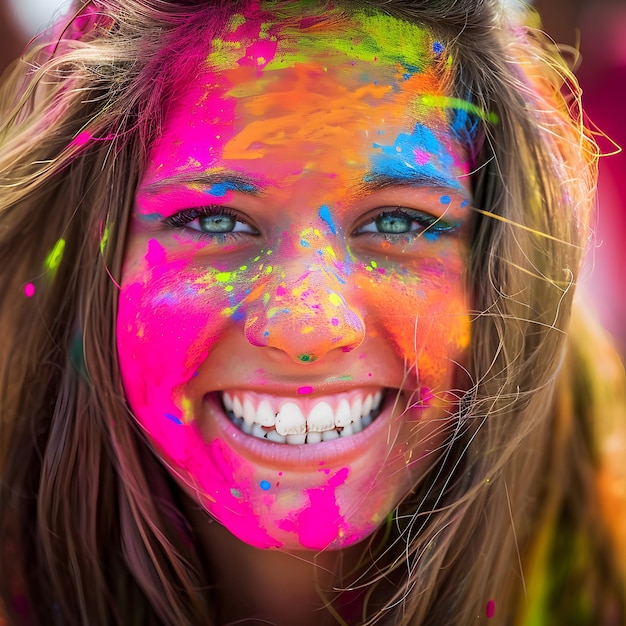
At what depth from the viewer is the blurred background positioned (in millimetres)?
942

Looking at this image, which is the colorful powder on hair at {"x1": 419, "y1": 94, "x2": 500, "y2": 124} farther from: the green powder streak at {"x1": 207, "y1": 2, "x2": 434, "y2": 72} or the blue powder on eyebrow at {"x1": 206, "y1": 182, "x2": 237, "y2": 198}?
the blue powder on eyebrow at {"x1": 206, "y1": 182, "x2": 237, "y2": 198}

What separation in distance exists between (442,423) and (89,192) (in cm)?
55

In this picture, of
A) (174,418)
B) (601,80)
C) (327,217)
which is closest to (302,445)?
(174,418)

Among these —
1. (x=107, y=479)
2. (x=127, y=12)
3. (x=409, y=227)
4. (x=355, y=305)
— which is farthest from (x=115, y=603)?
(x=127, y=12)

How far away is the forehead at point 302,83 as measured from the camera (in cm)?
75

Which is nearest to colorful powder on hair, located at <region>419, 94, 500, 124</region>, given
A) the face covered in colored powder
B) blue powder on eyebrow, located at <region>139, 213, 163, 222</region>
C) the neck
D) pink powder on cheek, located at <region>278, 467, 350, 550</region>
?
the face covered in colored powder

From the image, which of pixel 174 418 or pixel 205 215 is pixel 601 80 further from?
pixel 174 418

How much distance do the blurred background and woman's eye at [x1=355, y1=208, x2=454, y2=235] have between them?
0.30 meters

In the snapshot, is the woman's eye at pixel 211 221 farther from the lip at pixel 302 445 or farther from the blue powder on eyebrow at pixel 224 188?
the lip at pixel 302 445

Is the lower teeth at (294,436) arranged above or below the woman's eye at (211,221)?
below

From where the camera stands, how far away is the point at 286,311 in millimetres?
747

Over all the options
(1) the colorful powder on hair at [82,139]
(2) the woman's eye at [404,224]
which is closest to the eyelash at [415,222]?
(2) the woman's eye at [404,224]

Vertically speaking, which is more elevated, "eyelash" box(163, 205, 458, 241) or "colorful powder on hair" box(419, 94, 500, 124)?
"colorful powder on hair" box(419, 94, 500, 124)

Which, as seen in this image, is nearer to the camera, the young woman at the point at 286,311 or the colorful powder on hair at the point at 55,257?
the young woman at the point at 286,311
